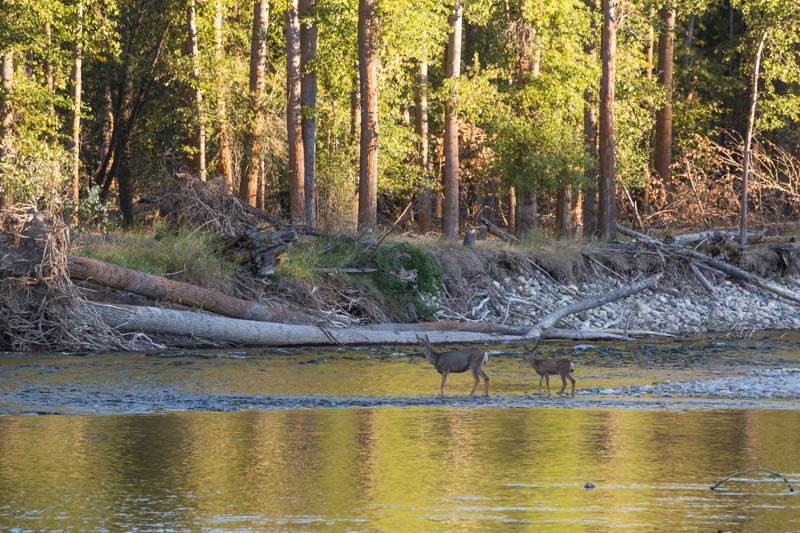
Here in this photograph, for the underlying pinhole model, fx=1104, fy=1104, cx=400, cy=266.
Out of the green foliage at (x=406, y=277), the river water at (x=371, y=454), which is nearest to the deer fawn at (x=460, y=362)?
the river water at (x=371, y=454)

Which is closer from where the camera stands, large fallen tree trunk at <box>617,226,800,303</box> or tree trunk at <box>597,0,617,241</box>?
large fallen tree trunk at <box>617,226,800,303</box>

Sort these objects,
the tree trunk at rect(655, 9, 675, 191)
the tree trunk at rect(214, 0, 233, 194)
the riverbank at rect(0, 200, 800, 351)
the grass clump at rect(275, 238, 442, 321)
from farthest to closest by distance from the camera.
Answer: the tree trunk at rect(655, 9, 675, 191) < the tree trunk at rect(214, 0, 233, 194) < the grass clump at rect(275, 238, 442, 321) < the riverbank at rect(0, 200, 800, 351)

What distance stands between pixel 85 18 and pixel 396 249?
13.7 meters

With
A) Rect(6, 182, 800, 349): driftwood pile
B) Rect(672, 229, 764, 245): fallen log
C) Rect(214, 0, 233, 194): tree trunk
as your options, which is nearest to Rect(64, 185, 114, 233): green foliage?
Rect(6, 182, 800, 349): driftwood pile

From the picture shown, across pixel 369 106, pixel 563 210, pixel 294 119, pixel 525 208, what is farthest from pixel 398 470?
pixel 563 210

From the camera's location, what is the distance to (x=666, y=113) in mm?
42688

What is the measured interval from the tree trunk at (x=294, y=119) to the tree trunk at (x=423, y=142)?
6171 mm

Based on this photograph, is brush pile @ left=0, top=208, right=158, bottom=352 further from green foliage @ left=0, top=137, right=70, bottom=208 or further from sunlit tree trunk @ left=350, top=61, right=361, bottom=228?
sunlit tree trunk @ left=350, top=61, right=361, bottom=228

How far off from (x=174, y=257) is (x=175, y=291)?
6.39ft

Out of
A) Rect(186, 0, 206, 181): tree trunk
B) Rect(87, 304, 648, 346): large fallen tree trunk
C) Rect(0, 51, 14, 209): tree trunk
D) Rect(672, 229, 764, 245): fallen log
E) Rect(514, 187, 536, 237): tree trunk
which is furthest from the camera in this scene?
Rect(514, 187, 536, 237): tree trunk

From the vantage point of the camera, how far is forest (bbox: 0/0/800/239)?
103 feet

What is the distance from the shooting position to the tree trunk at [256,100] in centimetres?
3450

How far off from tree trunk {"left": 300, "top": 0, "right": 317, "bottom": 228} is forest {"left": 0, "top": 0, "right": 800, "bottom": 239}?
0.07 metres

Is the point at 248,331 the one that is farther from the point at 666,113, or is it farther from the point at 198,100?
the point at 666,113
